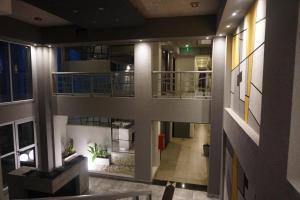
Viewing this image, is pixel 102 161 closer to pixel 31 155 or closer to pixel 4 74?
pixel 31 155

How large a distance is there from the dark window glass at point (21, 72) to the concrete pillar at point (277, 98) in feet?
24.9

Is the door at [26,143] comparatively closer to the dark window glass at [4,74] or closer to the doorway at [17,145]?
the doorway at [17,145]

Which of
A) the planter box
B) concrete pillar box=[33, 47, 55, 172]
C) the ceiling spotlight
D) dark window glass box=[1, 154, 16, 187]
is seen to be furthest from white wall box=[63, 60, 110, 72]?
the ceiling spotlight

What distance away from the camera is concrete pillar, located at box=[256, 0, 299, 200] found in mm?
1375

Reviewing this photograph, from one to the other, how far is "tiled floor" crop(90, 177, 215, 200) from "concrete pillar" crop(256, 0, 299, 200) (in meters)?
4.81

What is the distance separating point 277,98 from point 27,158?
27.5ft

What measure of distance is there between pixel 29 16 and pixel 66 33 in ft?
3.83

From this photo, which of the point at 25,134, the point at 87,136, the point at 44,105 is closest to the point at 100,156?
the point at 87,136

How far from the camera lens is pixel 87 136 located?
374 inches

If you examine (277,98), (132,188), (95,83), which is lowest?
(132,188)

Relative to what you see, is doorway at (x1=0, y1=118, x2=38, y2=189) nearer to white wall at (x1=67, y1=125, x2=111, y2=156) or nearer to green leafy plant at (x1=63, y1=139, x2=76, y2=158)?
green leafy plant at (x1=63, y1=139, x2=76, y2=158)

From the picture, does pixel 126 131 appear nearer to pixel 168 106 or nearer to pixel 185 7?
pixel 168 106

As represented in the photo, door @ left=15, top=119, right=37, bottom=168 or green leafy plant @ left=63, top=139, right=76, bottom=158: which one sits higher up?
door @ left=15, top=119, right=37, bottom=168

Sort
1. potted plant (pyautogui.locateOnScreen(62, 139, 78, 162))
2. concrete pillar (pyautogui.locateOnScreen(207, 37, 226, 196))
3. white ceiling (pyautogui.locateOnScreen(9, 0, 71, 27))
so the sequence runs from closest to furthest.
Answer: white ceiling (pyautogui.locateOnScreen(9, 0, 71, 27)) < concrete pillar (pyautogui.locateOnScreen(207, 37, 226, 196)) < potted plant (pyautogui.locateOnScreen(62, 139, 78, 162))
